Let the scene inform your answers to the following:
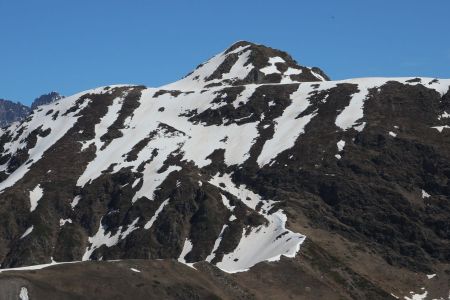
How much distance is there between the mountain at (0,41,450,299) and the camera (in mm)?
120812

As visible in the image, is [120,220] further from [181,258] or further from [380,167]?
[380,167]

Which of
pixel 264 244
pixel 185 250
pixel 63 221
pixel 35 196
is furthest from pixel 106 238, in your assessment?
pixel 264 244

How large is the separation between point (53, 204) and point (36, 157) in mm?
30763

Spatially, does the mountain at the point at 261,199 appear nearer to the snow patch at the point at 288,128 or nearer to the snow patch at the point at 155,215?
the snow patch at the point at 288,128

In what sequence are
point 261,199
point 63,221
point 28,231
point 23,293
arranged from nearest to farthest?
point 23,293, point 261,199, point 28,231, point 63,221

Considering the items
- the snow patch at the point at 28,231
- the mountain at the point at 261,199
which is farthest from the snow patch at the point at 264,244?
the snow patch at the point at 28,231

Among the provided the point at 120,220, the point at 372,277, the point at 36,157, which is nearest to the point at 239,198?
the point at 120,220

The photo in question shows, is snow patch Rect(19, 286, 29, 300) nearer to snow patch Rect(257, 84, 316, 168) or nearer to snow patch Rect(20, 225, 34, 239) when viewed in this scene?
snow patch Rect(20, 225, 34, 239)

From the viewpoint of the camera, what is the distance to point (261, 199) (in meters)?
158

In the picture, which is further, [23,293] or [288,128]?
[288,128]

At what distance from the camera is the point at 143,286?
333 ft

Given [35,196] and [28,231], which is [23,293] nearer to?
[28,231]

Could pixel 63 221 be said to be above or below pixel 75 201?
below

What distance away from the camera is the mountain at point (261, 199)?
12081 centimetres
